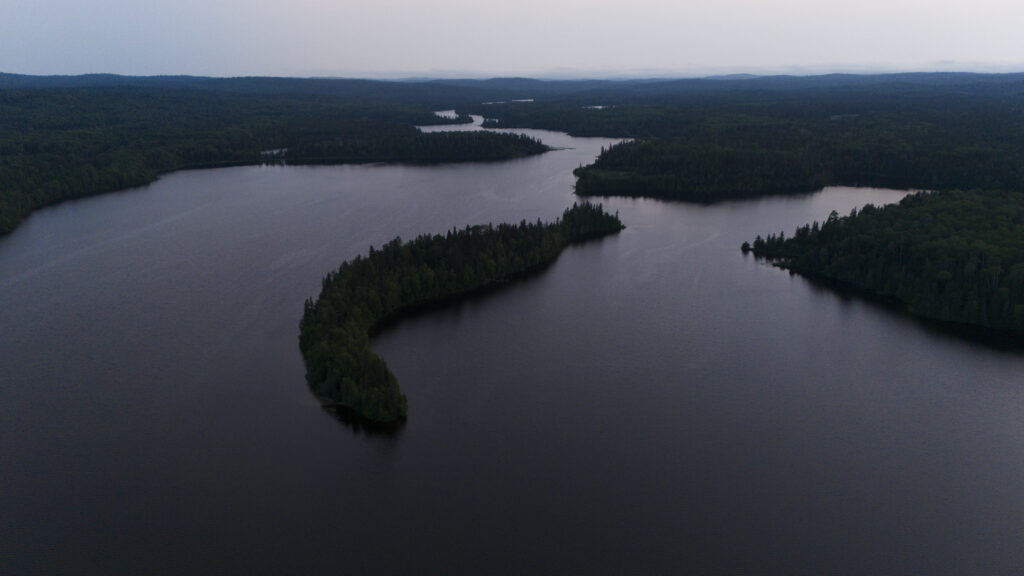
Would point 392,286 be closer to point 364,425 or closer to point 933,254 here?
point 364,425

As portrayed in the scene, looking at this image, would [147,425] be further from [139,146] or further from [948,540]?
[139,146]

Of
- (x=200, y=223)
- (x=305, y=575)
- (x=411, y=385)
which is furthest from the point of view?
(x=200, y=223)

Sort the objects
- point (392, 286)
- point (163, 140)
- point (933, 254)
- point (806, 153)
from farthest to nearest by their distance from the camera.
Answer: point (163, 140) < point (806, 153) < point (933, 254) < point (392, 286)

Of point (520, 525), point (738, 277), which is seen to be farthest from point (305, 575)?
point (738, 277)

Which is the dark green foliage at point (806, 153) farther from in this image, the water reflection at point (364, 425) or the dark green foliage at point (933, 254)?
the water reflection at point (364, 425)

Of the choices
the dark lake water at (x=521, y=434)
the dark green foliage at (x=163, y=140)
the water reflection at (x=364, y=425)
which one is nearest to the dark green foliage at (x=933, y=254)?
the dark lake water at (x=521, y=434)

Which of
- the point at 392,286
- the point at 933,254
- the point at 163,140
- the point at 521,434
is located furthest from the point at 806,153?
the point at 163,140

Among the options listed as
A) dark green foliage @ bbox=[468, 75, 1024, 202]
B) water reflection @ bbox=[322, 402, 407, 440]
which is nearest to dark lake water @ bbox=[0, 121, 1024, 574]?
water reflection @ bbox=[322, 402, 407, 440]
